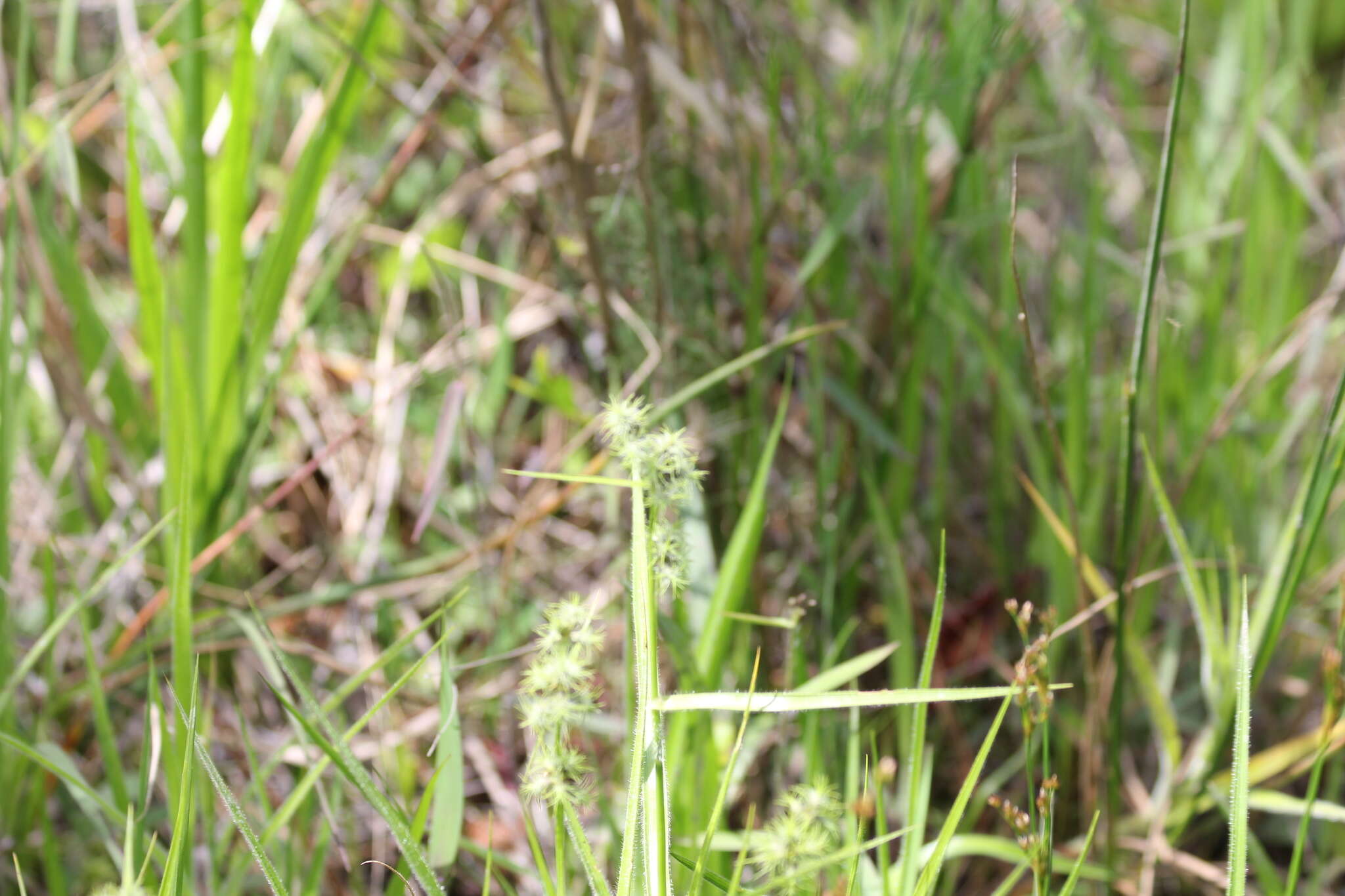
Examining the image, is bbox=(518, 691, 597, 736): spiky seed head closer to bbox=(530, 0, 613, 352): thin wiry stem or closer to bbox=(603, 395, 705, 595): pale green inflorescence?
bbox=(603, 395, 705, 595): pale green inflorescence

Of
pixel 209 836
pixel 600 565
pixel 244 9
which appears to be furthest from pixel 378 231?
pixel 209 836

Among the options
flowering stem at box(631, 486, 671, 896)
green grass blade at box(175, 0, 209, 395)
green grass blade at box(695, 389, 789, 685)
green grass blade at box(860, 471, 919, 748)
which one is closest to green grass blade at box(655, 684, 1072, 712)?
flowering stem at box(631, 486, 671, 896)

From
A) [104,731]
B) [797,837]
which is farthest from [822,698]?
[104,731]

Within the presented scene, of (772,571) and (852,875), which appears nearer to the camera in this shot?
(852,875)

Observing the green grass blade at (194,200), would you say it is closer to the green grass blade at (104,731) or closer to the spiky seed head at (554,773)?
the green grass blade at (104,731)

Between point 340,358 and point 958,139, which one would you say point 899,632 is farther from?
point 340,358

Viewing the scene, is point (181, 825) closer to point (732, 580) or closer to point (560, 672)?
point (560, 672)
